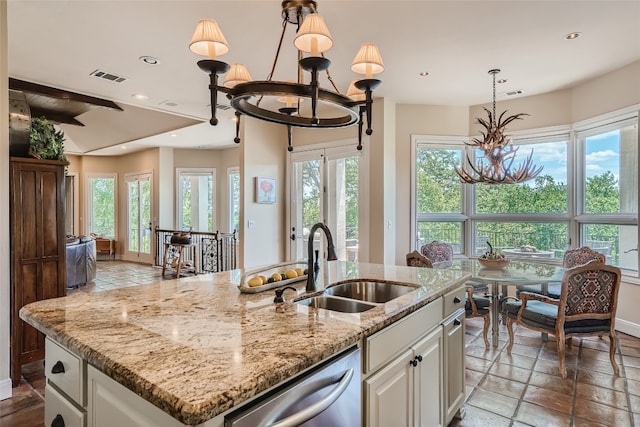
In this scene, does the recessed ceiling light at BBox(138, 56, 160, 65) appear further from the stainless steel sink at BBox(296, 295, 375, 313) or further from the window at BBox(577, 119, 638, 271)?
the window at BBox(577, 119, 638, 271)

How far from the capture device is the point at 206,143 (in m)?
8.33

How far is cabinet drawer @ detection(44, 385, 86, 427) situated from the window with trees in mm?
4591

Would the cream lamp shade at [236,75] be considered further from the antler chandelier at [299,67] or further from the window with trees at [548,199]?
the window with trees at [548,199]

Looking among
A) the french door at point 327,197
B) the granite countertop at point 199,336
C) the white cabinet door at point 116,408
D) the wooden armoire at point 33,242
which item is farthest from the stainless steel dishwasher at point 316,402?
the french door at point 327,197

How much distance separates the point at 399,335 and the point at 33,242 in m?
3.08

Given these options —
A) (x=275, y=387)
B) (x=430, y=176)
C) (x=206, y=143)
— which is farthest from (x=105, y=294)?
(x=206, y=143)

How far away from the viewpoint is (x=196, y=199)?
30.2ft

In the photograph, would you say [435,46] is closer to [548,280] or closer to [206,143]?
[548,280]

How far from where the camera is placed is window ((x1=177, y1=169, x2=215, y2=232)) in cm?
907

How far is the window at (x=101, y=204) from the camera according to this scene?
1009cm

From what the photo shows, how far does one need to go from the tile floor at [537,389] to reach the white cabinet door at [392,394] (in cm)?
89

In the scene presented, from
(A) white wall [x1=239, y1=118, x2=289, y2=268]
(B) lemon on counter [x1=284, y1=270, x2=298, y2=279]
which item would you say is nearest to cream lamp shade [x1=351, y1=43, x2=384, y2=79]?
(B) lemon on counter [x1=284, y1=270, x2=298, y2=279]

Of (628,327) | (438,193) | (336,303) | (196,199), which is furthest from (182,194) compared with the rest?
(628,327)

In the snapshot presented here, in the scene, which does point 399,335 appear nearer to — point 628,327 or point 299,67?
point 299,67
